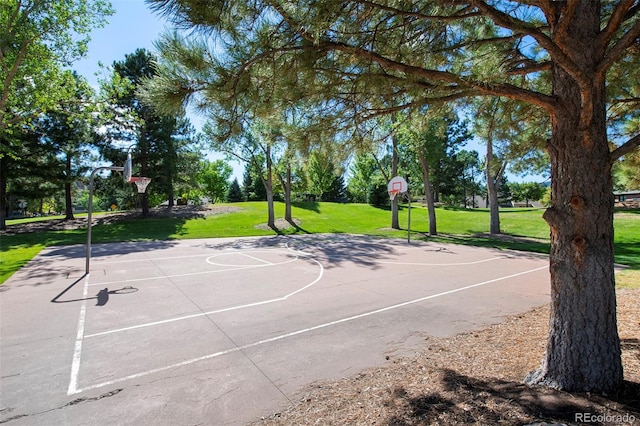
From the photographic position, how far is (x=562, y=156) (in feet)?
9.64

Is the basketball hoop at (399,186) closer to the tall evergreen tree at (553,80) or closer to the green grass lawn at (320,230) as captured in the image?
the green grass lawn at (320,230)

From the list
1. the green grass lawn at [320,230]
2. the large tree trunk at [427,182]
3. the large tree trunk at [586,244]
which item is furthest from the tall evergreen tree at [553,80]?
the large tree trunk at [427,182]

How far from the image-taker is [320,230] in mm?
25547

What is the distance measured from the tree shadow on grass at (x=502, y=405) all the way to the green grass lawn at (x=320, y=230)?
411 inches

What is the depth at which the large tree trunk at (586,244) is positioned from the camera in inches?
110

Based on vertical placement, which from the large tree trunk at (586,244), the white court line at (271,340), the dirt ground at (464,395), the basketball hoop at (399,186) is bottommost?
the white court line at (271,340)

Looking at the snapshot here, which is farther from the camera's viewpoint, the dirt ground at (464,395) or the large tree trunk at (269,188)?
the large tree trunk at (269,188)

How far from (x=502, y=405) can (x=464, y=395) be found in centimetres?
34

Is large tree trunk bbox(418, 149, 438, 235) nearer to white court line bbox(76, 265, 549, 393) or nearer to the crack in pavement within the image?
white court line bbox(76, 265, 549, 393)

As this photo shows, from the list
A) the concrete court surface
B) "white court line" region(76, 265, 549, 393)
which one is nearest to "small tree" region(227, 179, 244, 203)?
the concrete court surface

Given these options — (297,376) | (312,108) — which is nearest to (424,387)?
(297,376)

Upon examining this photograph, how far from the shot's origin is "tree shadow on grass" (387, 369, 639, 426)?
2.42 metres

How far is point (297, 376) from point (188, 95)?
341cm

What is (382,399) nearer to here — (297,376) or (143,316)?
(297,376)
